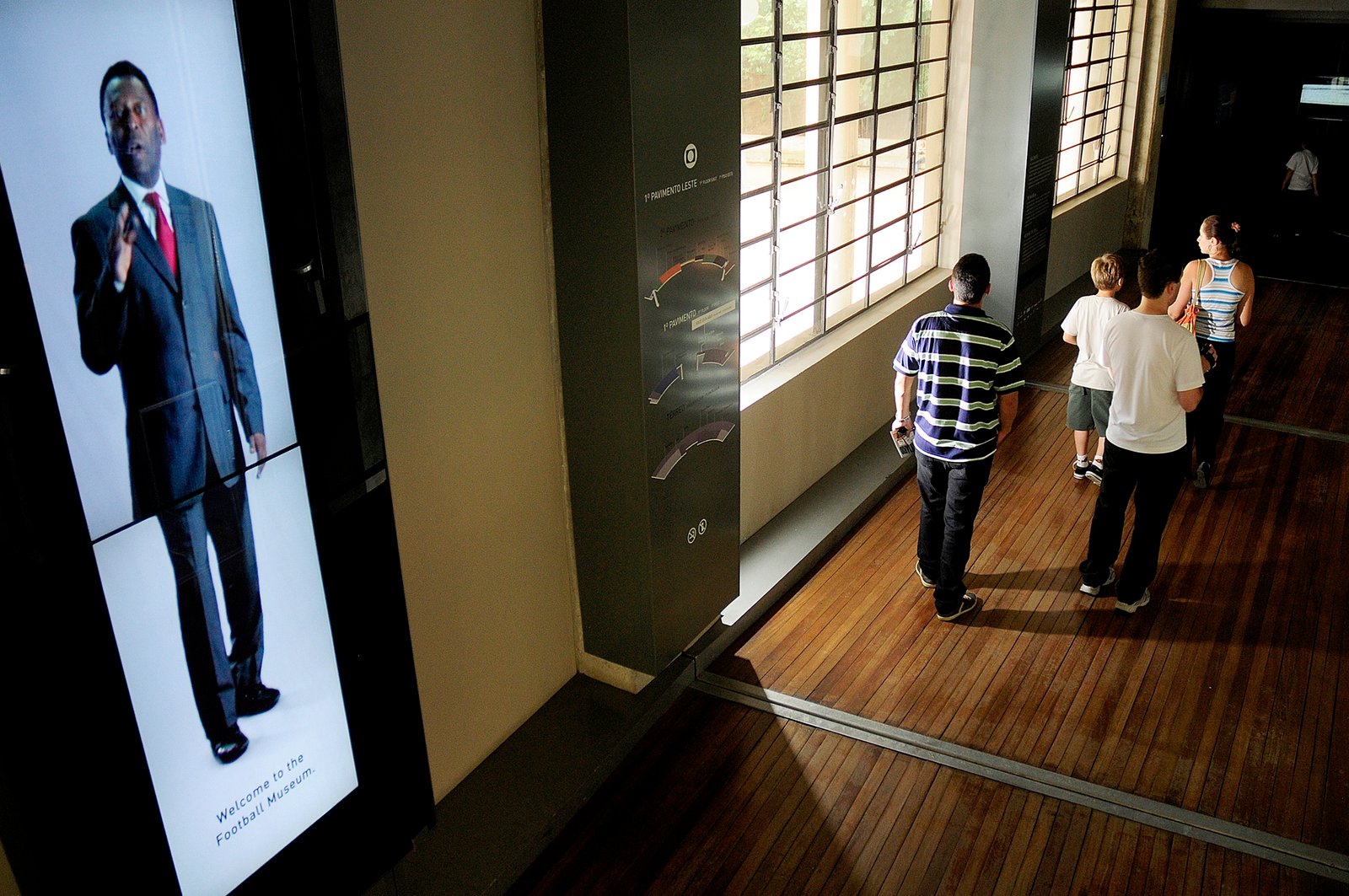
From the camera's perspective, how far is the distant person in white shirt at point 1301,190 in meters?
11.7

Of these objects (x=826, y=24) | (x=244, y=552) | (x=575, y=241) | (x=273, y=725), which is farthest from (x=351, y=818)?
(x=826, y=24)

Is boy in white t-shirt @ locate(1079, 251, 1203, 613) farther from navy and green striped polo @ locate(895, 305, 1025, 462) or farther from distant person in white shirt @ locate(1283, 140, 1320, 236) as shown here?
distant person in white shirt @ locate(1283, 140, 1320, 236)

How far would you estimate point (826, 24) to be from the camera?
603 cm

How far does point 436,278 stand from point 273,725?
149 cm

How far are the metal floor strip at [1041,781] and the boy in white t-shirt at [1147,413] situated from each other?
139 cm

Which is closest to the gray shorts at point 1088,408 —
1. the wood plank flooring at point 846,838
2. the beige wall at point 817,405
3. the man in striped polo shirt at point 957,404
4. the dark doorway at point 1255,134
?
the beige wall at point 817,405

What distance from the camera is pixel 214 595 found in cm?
240

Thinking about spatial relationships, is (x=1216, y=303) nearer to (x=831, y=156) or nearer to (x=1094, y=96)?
(x=831, y=156)

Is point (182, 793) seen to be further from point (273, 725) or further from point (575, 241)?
point (575, 241)

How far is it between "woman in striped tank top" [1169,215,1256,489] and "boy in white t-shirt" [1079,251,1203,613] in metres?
1.12

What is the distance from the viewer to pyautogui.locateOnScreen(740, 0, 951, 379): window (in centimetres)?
557

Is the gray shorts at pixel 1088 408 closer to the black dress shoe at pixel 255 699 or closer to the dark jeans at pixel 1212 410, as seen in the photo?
the dark jeans at pixel 1212 410

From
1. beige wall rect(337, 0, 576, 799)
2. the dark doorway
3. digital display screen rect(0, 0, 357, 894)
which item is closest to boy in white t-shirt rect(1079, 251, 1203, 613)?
beige wall rect(337, 0, 576, 799)

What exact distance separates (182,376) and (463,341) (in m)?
1.44
